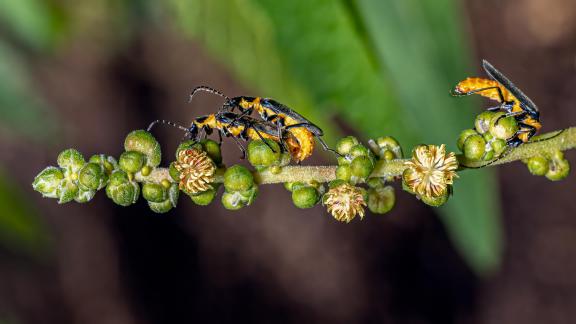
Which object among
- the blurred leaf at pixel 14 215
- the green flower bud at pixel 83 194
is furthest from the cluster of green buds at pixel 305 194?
the blurred leaf at pixel 14 215

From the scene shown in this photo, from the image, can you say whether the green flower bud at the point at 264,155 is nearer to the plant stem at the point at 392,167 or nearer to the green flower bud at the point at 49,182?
the plant stem at the point at 392,167

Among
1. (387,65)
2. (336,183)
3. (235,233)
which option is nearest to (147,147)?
(336,183)

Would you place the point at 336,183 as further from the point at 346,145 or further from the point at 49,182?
the point at 49,182

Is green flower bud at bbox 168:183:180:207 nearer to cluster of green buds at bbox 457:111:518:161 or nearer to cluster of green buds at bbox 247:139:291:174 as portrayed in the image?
cluster of green buds at bbox 247:139:291:174

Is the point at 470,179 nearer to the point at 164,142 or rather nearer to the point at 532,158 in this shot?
the point at 532,158

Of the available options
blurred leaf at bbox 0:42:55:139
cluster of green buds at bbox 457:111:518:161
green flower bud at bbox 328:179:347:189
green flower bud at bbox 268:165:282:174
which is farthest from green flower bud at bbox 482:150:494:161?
blurred leaf at bbox 0:42:55:139

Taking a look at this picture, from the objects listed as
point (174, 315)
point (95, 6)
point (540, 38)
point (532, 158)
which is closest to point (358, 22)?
point (532, 158)
